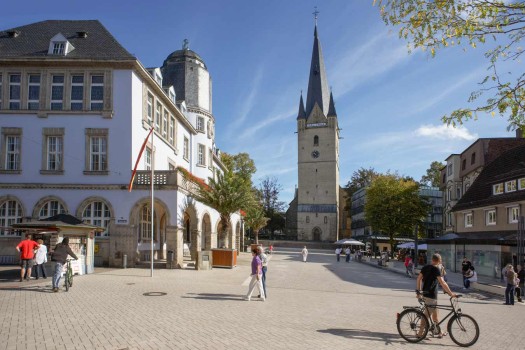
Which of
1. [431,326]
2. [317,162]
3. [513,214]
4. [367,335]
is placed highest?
[317,162]

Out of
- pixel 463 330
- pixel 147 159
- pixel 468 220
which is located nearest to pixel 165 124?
pixel 147 159

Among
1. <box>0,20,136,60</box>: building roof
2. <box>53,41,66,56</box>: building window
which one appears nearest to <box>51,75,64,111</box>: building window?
<box>0,20,136,60</box>: building roof

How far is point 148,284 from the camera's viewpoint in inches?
717

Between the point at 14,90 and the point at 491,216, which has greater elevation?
the point at 14,90

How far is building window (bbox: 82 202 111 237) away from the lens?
87.6ft

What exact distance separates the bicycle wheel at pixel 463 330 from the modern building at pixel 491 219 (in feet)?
67.8

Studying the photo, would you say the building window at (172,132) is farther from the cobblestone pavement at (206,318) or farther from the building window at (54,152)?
the cobblestone pavement at (206,318)

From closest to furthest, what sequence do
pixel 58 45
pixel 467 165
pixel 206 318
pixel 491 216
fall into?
pixel 206 318, pixel 58 45, pixel 491 216, pixel 467 165

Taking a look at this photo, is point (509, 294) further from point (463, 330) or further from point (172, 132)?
point (172, 132)

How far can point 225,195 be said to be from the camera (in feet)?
103

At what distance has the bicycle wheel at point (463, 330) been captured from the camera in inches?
381

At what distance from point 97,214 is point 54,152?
14.7ft

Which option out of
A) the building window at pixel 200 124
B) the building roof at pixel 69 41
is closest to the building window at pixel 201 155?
the building window at pixel 200 124

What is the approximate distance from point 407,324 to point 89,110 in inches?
886
